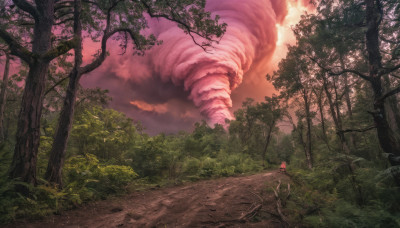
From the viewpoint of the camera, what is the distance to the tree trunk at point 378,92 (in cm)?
521

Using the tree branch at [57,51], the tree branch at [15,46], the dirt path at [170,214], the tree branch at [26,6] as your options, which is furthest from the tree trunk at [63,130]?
the dirt path at [170,214]

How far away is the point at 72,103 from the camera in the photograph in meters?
7.64

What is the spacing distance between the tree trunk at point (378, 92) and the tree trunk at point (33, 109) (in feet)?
34.9

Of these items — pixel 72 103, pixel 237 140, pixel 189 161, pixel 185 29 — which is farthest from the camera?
pixel 237 140

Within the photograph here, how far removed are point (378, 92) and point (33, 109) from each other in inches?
473

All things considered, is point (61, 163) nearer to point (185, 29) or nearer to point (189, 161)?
point (185, 29)

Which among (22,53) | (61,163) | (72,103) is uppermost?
(22,53)

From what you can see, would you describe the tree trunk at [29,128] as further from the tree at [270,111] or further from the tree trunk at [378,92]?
the tree at [270,111]

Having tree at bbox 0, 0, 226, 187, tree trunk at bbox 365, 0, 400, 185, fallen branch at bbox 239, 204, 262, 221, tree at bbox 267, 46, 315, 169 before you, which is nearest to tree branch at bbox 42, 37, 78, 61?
tree at bbox 0, 0, 226, 187

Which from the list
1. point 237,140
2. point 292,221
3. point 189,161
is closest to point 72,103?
point 292,221

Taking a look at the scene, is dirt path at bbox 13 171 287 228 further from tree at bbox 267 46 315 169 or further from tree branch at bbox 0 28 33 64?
tree at bbox 267 46 315 169

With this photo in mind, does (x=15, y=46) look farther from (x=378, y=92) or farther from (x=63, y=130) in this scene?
(x=378, y=92)

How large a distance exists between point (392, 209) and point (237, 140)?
29.4 m

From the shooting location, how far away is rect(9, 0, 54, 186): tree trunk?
5828mm
